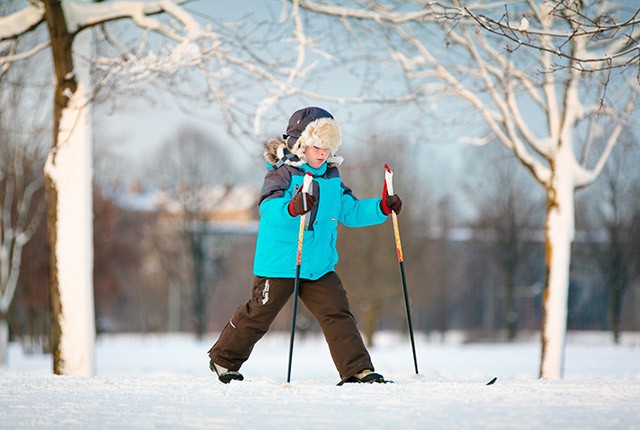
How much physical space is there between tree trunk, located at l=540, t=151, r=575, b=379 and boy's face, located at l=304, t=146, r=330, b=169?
6199 mm

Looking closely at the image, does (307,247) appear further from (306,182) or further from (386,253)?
(386,253)

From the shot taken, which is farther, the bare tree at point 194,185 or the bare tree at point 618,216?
the bare tree at point 194,185

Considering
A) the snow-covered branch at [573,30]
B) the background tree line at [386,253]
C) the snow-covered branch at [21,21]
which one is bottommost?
the background tree line at [386,253]

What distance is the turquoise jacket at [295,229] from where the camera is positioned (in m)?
5.57

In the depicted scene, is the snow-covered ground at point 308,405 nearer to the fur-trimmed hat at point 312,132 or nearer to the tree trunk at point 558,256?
the fur-trimmed hat at point 312,132

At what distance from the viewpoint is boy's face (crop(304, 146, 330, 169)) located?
5699mm

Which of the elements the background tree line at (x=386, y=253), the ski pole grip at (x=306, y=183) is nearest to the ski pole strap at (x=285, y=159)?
the ski pole grip at (x=306, y=183)

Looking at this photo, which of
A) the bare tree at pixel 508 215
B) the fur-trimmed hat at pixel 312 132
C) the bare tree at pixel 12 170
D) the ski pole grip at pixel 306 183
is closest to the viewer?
the ski pole grip at pixel 306 183

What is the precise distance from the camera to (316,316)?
18.8 ft

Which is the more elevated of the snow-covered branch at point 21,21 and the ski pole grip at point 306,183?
the snow-covered branch at point 21,21

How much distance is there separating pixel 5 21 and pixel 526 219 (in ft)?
98.7

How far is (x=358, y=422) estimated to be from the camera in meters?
3.82

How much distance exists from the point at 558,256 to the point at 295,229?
6.40m

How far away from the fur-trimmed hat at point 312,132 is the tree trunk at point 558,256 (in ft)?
19.9
